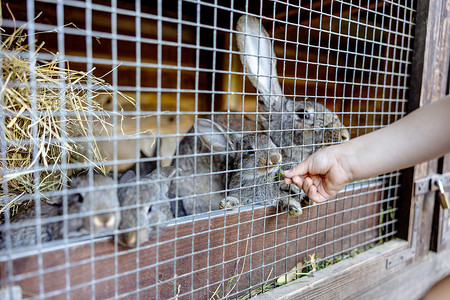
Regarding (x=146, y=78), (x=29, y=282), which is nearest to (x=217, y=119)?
(x=146, y=78)

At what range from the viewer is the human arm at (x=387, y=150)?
1.23m

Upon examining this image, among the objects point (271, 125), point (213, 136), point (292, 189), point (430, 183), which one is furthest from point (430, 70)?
point (213, 136)

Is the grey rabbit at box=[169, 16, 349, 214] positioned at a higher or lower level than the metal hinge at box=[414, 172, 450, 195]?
higher

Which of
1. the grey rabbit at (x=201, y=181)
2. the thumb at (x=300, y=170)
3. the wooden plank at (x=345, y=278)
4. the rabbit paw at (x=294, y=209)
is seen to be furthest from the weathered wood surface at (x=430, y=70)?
the grey rabbit at (x=201, y=181)

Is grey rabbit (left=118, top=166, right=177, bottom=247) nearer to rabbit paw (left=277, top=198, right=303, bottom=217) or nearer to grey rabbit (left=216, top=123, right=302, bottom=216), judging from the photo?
grey rabbit (left=216, top=123, right=302, bottom=216)

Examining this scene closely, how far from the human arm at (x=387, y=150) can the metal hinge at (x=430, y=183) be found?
3.55 ft

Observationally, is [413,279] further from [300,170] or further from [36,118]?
[36,118]

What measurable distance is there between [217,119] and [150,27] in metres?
1.50

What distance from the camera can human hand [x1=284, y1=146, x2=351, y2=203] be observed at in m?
1.38

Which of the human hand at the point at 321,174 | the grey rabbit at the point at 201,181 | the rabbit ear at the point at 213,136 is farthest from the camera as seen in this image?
the grey rabbit at the point at 201,181

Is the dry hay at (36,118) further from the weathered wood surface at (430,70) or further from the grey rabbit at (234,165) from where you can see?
the weathered wood surface at (430,70)

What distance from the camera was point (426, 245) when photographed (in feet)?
8.00

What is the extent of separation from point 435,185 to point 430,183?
5 centimetres

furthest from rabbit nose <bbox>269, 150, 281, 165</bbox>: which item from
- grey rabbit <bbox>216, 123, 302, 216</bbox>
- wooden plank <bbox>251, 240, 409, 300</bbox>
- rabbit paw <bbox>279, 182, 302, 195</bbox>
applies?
wooden plank <bbox>251, 240, 409, 300</bbox>
